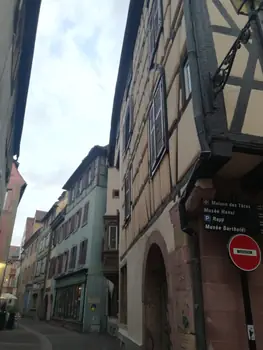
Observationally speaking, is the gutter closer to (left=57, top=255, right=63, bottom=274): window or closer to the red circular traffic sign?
the red circular traffic sign

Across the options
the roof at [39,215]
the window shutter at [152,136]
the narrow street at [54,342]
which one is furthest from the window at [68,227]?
the roof at [39,215]

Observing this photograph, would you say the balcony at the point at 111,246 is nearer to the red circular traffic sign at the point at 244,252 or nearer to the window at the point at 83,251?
the window at the point at 83,251

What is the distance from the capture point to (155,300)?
6.53 m

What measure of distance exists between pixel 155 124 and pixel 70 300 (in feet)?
59.9

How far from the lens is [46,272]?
1193 inches

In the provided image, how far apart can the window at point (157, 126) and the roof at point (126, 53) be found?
15.9 feet

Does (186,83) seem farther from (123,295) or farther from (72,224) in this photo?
(72,224)

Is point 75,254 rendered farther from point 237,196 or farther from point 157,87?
point 237,196

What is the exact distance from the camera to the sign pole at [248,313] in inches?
136

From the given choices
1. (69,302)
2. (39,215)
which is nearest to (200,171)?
(69,302)

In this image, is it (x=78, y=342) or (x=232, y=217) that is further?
(x=78, y=342)

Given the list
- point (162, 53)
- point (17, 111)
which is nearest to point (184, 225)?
point (162, 53)

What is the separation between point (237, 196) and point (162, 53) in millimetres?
3896

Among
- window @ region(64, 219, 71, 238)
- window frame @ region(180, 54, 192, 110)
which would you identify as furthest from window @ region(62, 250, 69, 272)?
window frame @ region(180, 54, 192, 110)
